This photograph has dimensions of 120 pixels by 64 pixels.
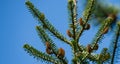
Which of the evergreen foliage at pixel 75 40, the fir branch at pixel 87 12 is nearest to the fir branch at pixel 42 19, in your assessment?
the evergreen foliage at pixel 75 40

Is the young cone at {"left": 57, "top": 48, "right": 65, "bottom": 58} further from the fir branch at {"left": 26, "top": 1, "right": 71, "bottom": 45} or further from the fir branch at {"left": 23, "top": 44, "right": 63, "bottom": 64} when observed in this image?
the fir branch at {"left": 26, "top": 1, "right": 71, "bottom": 45}

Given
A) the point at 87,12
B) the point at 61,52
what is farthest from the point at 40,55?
the point at 87,12

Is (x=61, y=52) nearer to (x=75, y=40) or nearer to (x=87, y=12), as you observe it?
(x=75, y=40)

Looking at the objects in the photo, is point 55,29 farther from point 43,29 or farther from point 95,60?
point 95,60

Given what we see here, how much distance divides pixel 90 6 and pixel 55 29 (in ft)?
1.93

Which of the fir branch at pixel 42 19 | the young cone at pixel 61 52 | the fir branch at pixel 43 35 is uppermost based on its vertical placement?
the fir branch at pixel 42 19

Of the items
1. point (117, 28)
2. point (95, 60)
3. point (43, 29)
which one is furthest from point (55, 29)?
point (117, 28)

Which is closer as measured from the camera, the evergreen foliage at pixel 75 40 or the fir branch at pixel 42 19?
the evergreen foliage at pixel 75 40

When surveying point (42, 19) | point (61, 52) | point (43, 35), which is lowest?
point (61, 52)

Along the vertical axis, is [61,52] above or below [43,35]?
below

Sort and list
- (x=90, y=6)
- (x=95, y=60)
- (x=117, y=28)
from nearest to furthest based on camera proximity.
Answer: (x=117, y=28) → (x=95, y=60) → (x=90, y=6)

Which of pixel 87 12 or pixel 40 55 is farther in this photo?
pixel 87 12

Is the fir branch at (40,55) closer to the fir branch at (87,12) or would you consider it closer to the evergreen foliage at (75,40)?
the evergreen foliage at (75,40)

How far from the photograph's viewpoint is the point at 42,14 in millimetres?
3859
